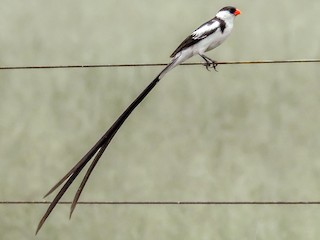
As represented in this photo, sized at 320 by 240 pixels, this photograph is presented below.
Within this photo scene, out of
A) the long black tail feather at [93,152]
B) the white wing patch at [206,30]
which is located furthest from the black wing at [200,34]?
the long black tail feather at [93,152]

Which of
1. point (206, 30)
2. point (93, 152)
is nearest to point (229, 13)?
point (206, 30)

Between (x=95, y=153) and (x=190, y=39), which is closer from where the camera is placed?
(x=95, y=153)

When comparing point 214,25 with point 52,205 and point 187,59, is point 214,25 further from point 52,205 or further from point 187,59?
point 52,205

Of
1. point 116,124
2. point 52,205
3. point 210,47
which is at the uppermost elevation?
point 210,47

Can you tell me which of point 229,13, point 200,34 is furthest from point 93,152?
point 229,13

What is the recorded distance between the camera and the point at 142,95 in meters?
3.29

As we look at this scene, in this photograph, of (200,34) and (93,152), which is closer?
(93,152)

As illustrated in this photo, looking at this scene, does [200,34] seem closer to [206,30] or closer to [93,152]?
[206,30]

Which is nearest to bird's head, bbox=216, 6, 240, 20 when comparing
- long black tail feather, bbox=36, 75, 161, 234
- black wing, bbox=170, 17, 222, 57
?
black wing, bbox=170, 17, 222, 57

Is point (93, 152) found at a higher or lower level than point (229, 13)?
lower

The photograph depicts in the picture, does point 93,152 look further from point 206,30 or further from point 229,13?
point 229,13

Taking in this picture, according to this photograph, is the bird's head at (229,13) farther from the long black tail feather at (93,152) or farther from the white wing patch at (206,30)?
the long black tail feather at (93,152)

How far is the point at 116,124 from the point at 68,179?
0.24 m

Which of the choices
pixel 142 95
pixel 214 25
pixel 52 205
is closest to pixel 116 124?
pixel 142 95
